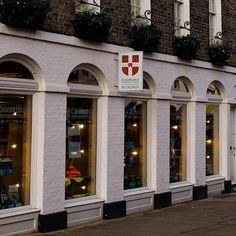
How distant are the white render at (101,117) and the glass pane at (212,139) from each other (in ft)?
1.41

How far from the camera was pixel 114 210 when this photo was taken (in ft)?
37.3

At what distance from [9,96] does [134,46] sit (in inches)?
149

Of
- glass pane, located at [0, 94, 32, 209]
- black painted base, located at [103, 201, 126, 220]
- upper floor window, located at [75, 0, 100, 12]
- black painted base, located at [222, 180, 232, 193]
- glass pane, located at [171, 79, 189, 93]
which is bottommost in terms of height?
black painted base, located at [103, 201, 126, 220]

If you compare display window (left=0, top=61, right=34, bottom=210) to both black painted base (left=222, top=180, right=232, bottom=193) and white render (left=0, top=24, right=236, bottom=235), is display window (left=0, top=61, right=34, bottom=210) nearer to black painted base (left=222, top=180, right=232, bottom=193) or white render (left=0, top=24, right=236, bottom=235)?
white render (left=0, top=24, right=236, bottom=235)

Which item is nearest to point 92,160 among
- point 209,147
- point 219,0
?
point 209,147

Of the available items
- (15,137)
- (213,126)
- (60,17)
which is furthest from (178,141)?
(15,137)

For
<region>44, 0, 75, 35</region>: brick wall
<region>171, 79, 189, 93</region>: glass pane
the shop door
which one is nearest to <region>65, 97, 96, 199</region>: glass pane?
<region>44, 0, 75, 35</region>: brick wall

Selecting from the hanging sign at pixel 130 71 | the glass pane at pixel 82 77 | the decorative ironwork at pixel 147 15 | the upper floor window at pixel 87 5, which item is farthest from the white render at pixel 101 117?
the decorative ironwork at pixel 147 15

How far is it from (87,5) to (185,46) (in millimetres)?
3467

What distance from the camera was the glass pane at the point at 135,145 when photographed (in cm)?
1232

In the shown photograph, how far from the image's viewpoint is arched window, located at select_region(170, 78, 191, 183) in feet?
45.4

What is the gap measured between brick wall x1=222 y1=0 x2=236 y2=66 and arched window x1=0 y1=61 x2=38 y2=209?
8166 mm

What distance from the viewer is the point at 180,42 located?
13469mm

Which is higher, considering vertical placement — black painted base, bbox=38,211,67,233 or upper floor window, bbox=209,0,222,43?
upper floor window, bbox=209,0,222,43
